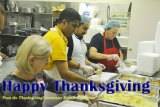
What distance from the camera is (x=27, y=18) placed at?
535 centimetres

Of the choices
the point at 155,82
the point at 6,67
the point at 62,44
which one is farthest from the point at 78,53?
the point at 6,67

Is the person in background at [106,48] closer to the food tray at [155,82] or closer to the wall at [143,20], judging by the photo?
the food tray at [155,82]

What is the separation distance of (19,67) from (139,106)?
0.82 meters

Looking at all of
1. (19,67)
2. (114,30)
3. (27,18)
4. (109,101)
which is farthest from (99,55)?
(27,18)

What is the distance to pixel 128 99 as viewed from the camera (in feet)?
5.10

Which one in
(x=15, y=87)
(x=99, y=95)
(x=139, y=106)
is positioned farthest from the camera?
(x=99, y=95)

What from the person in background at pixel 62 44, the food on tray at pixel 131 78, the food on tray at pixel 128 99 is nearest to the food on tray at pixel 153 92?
the food on tray at pixel 128 99

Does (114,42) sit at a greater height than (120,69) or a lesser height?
greater

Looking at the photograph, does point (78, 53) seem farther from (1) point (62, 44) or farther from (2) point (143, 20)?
(2) point (143, 20)

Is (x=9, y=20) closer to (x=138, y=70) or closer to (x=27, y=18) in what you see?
(x=27, y=18)

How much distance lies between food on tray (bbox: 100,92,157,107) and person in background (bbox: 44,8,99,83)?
0.33 metres

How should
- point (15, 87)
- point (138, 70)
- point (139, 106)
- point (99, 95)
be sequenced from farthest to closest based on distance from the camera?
point (138, 70) → point (99, 95) → point (139, 106) → point (15, 87)

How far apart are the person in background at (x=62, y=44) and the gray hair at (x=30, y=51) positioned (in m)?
0.46

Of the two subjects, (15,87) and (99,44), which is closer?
(15,87)
